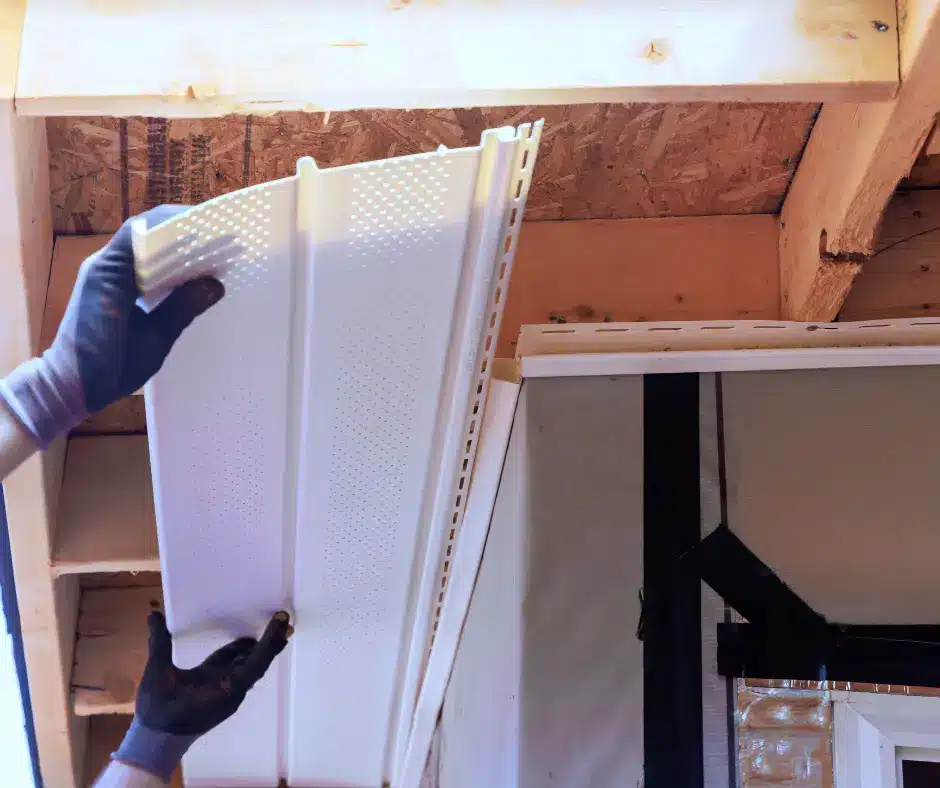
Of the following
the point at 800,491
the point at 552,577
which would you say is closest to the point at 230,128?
the point at 552,577

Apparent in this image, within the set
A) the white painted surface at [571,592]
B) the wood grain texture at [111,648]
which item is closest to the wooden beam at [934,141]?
the white painted surface at [571,592]

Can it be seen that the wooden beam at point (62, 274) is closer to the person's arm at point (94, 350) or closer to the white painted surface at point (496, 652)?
the person's arm at point (94, 350)

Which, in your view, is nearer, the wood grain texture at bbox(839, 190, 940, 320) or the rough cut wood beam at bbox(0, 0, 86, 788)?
the rough cut wood beam at bbox(0, 0, 86, 788)

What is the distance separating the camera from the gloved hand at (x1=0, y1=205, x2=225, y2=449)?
96 centimetres

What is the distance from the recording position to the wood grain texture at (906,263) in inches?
60.6

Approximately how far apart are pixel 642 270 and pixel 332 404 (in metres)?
0.71

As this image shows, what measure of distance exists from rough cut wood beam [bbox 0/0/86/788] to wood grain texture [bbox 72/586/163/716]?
0.11 ft

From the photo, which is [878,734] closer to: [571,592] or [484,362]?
[571,592]

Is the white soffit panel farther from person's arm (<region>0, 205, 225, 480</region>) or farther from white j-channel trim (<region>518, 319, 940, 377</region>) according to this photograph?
white j-channel trim (<region>518, 319, 940, 377</region>)

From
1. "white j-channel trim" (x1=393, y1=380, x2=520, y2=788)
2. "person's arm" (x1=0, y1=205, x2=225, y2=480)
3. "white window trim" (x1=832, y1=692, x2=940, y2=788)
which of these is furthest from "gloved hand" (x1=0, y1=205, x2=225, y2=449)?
"white window trim" (x1=832, y1=692, x2=940, y2=788)

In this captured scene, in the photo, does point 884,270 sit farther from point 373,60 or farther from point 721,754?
point 373,60

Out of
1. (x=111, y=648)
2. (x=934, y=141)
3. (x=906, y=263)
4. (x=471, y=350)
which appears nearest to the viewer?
(x=934, y=141)

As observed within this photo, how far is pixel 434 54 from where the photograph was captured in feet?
3.29

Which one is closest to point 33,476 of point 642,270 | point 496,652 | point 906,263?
point 496,652
